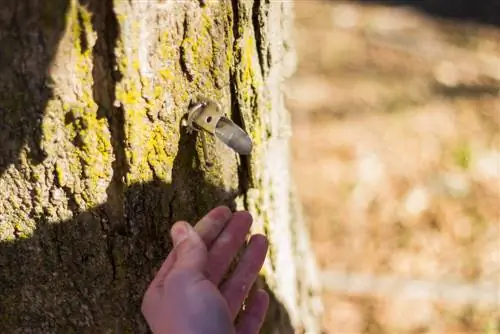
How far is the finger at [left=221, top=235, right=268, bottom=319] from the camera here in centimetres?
151

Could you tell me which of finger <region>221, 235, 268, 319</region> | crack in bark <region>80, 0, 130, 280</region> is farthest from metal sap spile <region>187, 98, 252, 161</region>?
finger <region>221, 235, 268, 319</region>

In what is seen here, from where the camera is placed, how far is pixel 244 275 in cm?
155

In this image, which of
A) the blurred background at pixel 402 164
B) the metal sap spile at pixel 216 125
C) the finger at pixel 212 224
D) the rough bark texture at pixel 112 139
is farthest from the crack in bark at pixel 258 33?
the blurred background at pixel 402 164

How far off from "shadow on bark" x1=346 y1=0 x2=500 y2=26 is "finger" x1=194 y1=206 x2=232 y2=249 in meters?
4.13

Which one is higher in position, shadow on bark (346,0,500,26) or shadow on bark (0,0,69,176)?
shadow on bark (0,0,69,176)

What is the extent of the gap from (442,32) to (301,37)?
1.04 m

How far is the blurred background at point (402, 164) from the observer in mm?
2961

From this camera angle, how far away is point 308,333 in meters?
2.33

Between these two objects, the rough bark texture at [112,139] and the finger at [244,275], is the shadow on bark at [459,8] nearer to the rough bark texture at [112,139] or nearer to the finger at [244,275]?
the rough bark texture at [112,139]

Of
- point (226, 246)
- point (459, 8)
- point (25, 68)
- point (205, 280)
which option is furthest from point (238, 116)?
point (459, 8)

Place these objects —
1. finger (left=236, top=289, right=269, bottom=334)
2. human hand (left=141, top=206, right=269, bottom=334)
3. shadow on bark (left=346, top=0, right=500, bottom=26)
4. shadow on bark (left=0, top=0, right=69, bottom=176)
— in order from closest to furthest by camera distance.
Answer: shadow on bark (left=0, top=0, right=69, bottom=176), human hand (left=141, top=206, right=269, bottom=334), finger (left=236, top=289, right=269, bottom=334), shadow on bark (left=346, top=0, right=500, bottom=26)

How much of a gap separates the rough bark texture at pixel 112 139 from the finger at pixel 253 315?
0.78ft

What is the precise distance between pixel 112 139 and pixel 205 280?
341 mm

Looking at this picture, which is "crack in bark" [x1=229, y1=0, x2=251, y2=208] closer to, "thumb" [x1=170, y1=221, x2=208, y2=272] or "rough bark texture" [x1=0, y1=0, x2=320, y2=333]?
"rough bark texture" [x1=0, y1=0, x2=320, y2=333]
